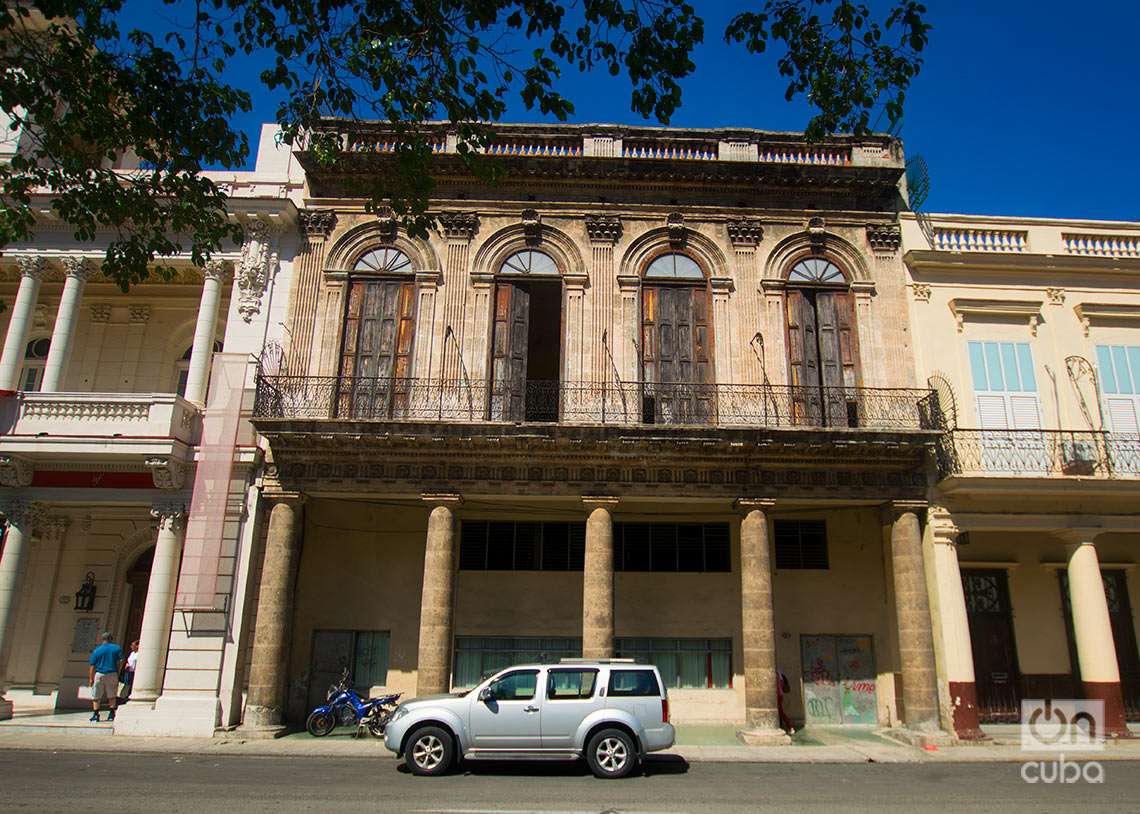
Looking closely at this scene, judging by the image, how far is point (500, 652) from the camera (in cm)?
1661

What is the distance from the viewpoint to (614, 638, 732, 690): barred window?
648 inches

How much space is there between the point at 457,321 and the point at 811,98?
935 cm

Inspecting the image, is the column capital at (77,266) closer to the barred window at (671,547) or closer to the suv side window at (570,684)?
the barred window at (671,547)

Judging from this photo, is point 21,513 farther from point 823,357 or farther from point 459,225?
point 823,357

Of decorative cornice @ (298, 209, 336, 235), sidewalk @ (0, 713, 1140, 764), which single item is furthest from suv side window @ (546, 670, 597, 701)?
decorative cornice @ (298, 209, 336, 235)

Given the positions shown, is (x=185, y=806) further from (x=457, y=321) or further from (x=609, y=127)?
(x=609, y=127)

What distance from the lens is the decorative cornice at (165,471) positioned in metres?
14.7

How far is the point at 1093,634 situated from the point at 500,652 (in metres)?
11.9

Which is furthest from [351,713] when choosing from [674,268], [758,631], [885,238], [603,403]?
A: [885,238]

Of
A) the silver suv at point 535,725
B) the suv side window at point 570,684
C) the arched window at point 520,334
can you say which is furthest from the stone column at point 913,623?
the arched window at point 520,334

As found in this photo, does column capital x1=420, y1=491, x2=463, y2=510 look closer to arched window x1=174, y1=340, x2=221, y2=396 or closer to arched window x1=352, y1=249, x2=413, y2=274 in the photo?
arched window x1=352, y1=249, x2=413, y2=274

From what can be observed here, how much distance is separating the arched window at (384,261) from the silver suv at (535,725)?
31.1ft

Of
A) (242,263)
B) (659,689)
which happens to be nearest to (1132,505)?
(659,689)

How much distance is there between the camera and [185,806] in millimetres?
8281
